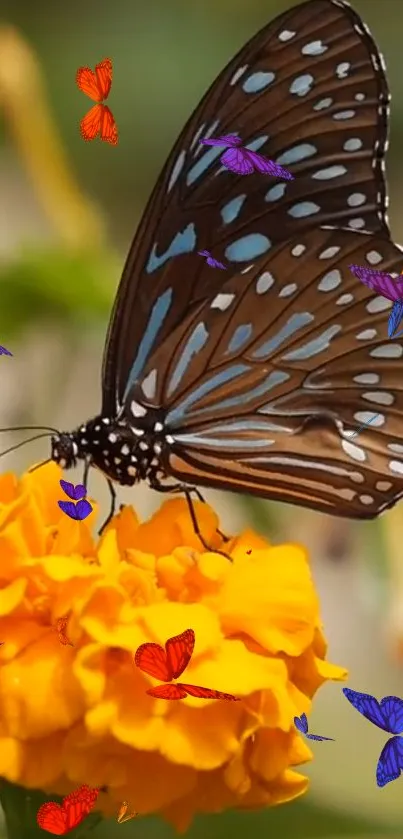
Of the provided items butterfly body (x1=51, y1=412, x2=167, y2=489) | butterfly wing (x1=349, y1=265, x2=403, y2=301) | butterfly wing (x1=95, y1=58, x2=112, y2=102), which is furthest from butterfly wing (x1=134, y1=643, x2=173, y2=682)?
butterfly wing (x1=95, y1=58, x2=112, y2=102)

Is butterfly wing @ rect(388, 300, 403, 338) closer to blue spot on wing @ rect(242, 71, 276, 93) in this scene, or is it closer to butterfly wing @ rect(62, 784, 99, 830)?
blue spot on wing @ rect(242, 71, 276, 93)

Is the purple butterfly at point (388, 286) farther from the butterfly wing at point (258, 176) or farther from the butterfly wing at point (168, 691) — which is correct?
the butterfly wing at point (168, 691)

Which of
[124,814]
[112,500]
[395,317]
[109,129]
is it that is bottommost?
[124,814]

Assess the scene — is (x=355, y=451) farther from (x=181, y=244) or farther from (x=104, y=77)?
(x=104, y=77)

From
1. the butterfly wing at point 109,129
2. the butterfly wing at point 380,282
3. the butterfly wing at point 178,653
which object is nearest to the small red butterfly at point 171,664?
the butterfly wing at point 178,653

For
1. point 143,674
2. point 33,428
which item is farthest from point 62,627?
point 33,428
